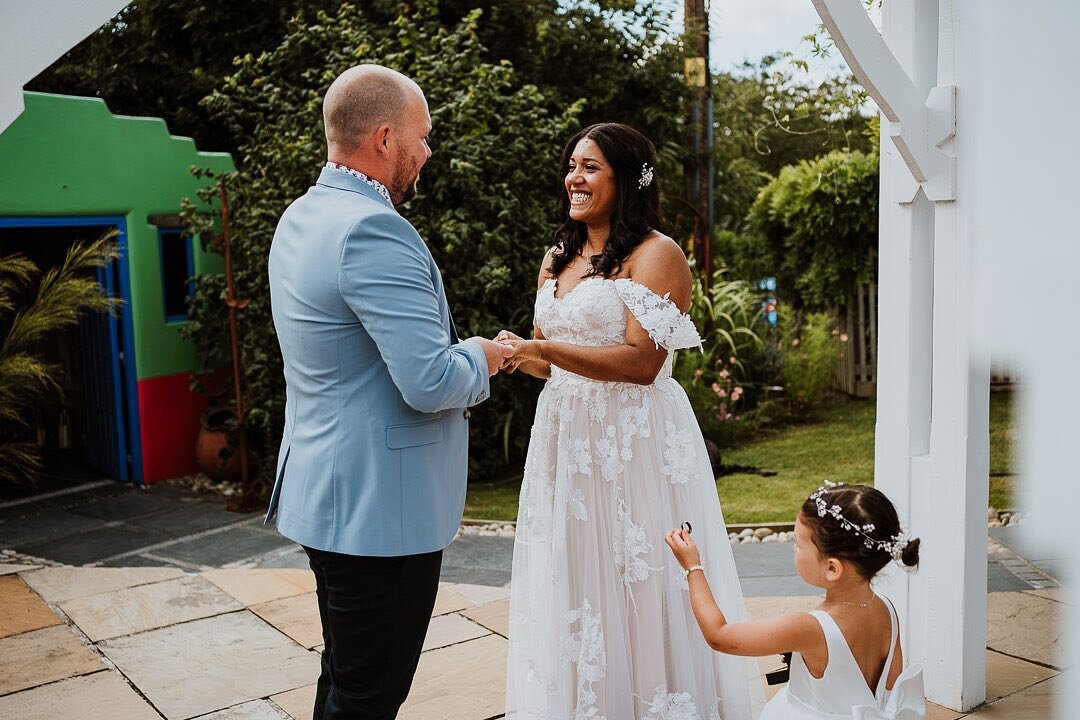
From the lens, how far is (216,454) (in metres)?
6.89

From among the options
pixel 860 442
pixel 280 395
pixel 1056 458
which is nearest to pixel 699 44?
pixel 860 442

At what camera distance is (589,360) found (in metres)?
2.60

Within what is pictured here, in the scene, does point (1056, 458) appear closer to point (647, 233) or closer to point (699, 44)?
point (647, 233)

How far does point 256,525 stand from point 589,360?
374 cm

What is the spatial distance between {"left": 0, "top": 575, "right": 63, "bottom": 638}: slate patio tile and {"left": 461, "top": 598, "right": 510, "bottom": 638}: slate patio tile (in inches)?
68.2

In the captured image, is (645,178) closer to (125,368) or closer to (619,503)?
(619,503)

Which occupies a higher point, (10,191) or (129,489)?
(10,191)

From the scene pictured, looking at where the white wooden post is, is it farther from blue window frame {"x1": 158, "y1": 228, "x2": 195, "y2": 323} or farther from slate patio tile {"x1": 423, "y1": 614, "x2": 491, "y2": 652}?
blue window frame {"x1": 158, "y1": 228, "x2": 195, "y2": 323}

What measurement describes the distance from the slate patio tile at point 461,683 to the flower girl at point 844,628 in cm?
121

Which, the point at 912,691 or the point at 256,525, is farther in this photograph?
the point at 256,525

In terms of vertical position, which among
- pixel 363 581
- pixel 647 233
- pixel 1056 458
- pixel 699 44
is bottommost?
pixel 363 581

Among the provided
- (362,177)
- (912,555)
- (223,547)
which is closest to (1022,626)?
(912,555)

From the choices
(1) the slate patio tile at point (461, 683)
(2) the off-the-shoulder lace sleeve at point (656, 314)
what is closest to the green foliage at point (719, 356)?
(1) the slate patio tile at point (461, 683)

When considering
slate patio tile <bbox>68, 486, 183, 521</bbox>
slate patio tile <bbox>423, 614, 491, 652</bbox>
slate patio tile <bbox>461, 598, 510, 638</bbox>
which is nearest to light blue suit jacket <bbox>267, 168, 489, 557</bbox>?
slate patio tile <bbox>423, 614, 491, 652</bbox>
